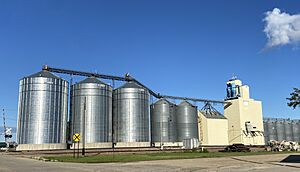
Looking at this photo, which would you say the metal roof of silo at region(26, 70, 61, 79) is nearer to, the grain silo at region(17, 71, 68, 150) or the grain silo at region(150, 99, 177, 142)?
the grain silo at region(17, 71, 68, 150)

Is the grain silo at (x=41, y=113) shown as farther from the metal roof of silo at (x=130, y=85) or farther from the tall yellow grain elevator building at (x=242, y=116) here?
the tall yellow grain elevator building at (x=242, y=116)

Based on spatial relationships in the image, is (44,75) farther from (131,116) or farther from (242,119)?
(242,119)

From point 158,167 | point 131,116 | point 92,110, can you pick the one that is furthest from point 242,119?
point 158,167

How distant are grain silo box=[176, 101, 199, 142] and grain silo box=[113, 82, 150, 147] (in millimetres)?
14071

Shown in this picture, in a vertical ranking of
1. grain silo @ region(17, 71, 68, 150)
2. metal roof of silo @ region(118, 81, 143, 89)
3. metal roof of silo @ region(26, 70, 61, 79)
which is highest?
metal roof of silo @ region(26, 70, 61, 79)

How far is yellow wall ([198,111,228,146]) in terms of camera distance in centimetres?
9394

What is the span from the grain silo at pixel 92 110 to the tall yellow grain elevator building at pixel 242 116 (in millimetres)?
44791

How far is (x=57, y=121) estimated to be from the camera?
222 ft

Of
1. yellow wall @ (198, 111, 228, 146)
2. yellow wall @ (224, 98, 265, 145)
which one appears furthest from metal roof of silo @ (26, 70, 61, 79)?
yellow wall @ (224, 98, 265, 145)

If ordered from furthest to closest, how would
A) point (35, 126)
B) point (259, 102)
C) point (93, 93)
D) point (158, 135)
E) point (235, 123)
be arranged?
point (259, 102)
point (235, 123)
point (158, 135)
point (93, 93)
point (35, 126)

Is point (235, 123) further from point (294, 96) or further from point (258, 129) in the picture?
point (294, 96)

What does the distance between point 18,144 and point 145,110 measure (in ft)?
104

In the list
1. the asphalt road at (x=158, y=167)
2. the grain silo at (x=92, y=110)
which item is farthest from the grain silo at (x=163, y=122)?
Result: the asphalt road at (x=158, y=167)

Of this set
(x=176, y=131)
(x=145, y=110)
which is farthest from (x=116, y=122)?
(x=176, y=131)
